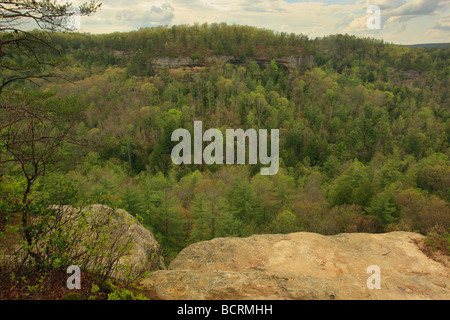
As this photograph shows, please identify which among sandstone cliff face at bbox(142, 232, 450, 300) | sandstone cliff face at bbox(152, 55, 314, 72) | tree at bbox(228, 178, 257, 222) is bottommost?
tree at bbox(228, 178, 257, 222)

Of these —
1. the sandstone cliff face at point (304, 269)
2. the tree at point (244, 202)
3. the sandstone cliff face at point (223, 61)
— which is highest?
the sandstone cliff face at point (223, 61)

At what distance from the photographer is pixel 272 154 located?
6353 centimetres

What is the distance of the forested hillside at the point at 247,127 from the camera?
2339cm

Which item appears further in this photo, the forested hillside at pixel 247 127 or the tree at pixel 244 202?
the tree at pixel 244 202

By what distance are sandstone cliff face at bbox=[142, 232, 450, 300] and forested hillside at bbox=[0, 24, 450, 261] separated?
3.21 metres

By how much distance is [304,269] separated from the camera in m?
11.3

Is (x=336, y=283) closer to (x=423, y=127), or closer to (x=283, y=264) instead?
(x=283, y=264)

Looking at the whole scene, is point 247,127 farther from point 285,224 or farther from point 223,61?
point 285,224

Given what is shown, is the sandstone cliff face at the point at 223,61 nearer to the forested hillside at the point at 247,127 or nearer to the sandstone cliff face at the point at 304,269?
the forested hillside at the point at 247,127

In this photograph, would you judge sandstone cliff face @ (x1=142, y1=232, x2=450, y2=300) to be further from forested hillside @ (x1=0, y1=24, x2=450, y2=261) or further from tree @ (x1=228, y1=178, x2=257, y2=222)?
tree @ (x1=228, y1=178, x2=257, y2=222)

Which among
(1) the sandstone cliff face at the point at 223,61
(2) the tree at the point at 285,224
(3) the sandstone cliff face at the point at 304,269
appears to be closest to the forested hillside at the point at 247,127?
(2) the tree at the point at 285,224

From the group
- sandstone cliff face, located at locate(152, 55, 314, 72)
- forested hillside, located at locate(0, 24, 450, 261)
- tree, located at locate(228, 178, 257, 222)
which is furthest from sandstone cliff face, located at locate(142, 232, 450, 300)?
sandstone cliff face, located at locate(152, 55, 314, 72)

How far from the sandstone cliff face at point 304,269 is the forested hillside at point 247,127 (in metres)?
3.21

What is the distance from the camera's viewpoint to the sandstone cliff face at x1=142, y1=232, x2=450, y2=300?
8398 millimetres
